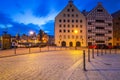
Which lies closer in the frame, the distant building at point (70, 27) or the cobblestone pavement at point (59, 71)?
the cobblestone pavement at point (59, 71)

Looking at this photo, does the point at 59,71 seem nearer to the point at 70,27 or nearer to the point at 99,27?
the point at 70,27

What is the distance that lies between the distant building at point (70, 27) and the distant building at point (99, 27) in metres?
2.72

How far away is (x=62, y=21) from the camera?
290 feet

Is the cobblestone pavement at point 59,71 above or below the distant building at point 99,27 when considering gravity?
below

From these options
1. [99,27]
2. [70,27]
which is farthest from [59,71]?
[99,27]

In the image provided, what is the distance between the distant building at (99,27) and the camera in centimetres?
8881

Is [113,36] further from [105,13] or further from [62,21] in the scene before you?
[62,21]

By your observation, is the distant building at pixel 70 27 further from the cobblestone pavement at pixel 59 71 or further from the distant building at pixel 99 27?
the cobblestone pavement at pixel 59 71

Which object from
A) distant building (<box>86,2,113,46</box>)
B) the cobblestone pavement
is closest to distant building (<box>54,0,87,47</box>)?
distant building (<box>86,2,113,46</box>)

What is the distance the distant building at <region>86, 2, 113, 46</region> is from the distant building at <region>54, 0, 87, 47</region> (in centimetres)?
272

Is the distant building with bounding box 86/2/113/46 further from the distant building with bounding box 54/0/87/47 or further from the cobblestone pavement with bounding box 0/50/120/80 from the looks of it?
the cobblestone pavement with bounding box 0/50/120/80

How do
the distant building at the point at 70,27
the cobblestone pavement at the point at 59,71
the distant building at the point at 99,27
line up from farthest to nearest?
the distant building at the point at 99,27, the distant building at the point at 70,27, the cobblestone pavement at the point at 59,71

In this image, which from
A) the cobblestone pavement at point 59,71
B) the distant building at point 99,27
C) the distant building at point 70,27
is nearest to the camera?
the cobblestone pavement at point 59,71

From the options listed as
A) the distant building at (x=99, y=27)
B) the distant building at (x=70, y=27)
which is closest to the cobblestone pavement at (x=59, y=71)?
the distant building at (x=70, y=27)
